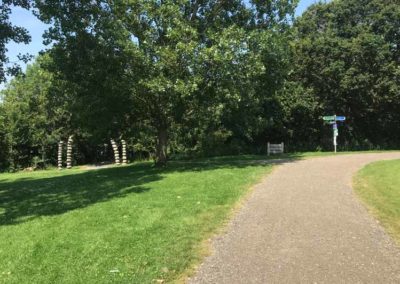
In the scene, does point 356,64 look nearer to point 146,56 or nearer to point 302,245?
point 146,56

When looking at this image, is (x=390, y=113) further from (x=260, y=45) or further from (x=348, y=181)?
(x=348, y=181)

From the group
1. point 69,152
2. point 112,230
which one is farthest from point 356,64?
point 112,230

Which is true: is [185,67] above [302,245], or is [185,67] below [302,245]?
above

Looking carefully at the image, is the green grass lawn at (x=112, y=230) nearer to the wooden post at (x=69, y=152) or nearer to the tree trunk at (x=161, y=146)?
the tree trunk at (x=161, y=146)

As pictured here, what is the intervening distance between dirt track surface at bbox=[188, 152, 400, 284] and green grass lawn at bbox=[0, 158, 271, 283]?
0.45m

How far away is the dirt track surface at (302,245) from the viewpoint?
549cm

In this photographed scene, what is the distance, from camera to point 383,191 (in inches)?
455

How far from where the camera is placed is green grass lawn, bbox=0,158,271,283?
5.77 m

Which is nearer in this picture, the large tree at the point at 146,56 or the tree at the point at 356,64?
the large tree at the point at 146,56

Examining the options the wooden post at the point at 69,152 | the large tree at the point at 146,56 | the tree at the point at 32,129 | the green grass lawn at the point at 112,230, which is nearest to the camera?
the green grass lawn at the point at 112,230

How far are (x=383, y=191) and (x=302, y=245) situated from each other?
5720 millimetres

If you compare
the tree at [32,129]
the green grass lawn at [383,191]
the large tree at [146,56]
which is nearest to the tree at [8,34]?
the large tree at [146,56]

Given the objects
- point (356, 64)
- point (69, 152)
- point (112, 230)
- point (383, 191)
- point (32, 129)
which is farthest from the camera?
point (32, 129)

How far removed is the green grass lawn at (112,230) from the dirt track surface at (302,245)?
449 millimetres
